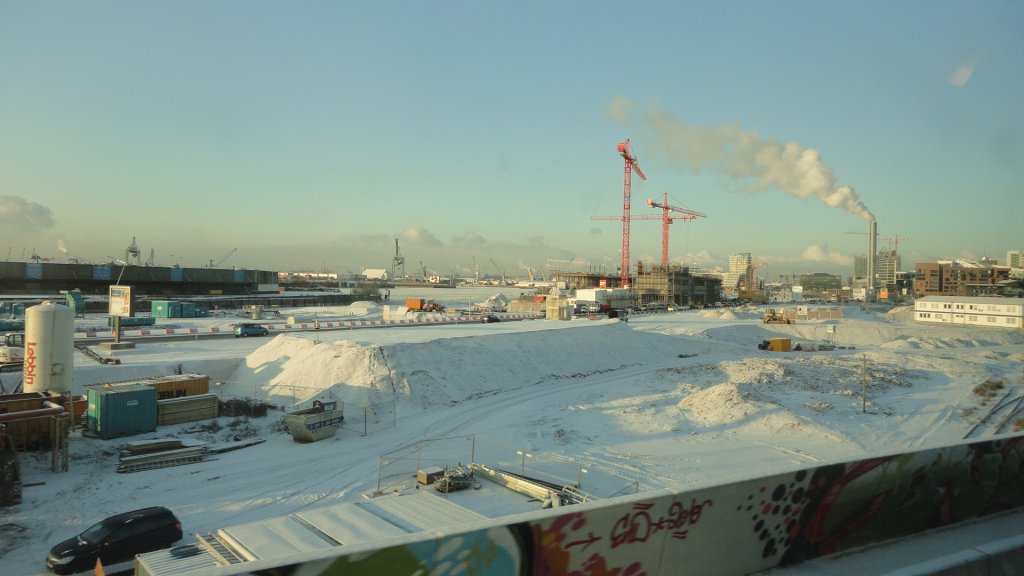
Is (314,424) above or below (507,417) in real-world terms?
above

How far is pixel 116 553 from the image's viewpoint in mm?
12125

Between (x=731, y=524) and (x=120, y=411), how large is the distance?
23.2 meters

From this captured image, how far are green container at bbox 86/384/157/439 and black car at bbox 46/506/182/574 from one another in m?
10.2

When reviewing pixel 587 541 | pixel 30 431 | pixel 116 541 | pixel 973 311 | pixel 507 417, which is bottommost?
pixel 507 417

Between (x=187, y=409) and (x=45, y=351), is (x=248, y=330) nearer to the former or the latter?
(x=187, y=409)

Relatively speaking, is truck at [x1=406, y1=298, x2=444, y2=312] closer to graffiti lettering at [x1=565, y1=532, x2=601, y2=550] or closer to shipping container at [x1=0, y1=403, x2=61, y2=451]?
shipping container at [x1=0, y1=403, x2=61, y2=451]

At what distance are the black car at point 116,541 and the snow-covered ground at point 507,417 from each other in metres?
0.69

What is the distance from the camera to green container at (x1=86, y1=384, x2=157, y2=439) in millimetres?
21344

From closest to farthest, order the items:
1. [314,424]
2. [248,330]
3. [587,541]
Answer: [587,541] → [314,424] → [248,330]

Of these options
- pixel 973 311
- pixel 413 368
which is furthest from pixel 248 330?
pixel 973 311

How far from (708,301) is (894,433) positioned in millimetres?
108895

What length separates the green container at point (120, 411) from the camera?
70.0 feet

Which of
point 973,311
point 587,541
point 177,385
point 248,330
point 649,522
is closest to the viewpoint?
point 587,541

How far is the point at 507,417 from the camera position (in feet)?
84.9
